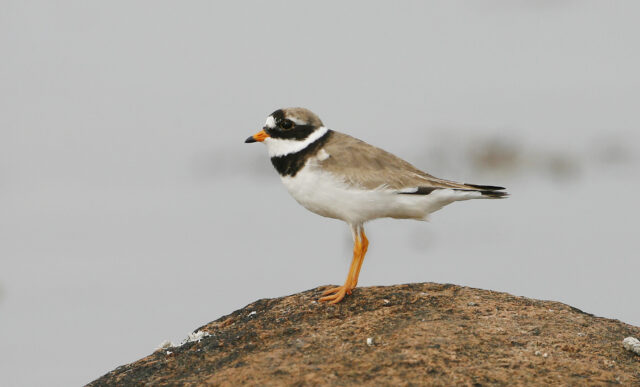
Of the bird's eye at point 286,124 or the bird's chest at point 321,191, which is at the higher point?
the bird's eye at point 286,124

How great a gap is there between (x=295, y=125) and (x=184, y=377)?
9.47 feet

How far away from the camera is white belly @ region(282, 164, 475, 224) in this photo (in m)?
7.73

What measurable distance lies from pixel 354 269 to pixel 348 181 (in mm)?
1007

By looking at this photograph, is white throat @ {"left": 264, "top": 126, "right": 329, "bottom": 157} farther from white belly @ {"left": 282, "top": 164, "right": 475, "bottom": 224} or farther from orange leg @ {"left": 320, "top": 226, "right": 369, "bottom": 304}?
orange leg @ {"left": 320, "top": 226, "right": 369, "bottom": 304}

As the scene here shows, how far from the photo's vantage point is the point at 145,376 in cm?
707

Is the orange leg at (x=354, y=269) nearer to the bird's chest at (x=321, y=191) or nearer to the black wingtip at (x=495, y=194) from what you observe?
the bird's chest at (x=321, y=191)

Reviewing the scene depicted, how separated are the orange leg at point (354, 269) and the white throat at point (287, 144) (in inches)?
41.9

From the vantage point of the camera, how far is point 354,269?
8094 millimetres

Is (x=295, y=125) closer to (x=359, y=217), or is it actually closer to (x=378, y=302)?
(x=359, y=217)

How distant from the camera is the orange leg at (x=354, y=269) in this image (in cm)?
792

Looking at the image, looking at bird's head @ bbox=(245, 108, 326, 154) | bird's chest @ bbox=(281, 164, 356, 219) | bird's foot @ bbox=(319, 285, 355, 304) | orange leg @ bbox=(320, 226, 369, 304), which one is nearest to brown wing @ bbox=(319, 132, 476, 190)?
bird's chest @ bbox=(281, 164, 356, 219)

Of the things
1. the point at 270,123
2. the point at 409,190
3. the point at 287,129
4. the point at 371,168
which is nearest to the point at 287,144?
the point at 287,129

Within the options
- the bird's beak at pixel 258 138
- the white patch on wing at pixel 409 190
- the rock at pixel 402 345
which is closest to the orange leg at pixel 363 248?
the rock at pixel 402 345

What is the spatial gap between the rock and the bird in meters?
0.62
